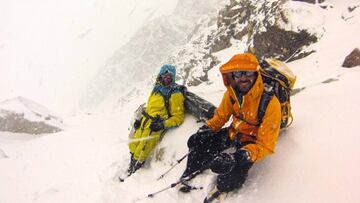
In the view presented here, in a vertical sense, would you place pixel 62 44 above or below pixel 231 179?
below

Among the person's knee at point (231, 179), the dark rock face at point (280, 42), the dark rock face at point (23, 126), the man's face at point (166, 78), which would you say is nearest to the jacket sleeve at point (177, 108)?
the man's face at point (166, 78)

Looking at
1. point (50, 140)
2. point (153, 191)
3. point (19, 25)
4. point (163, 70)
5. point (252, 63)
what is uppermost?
point (252, 63)

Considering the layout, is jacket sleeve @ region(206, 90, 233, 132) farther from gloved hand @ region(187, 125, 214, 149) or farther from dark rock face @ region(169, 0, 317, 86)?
dark rock face @ region(169, 0, 317, 86)

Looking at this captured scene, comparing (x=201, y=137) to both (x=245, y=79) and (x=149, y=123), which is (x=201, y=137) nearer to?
(x=245, y=79)

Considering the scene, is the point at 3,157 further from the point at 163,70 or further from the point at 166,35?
the point at 166,35

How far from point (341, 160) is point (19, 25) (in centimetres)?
12351

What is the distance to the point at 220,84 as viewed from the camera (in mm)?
12859

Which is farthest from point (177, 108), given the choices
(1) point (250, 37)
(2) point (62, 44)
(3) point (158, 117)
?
(2) point (62, 44)

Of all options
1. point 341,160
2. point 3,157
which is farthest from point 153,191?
point 3,157

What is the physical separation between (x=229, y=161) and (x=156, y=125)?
3.02 metres

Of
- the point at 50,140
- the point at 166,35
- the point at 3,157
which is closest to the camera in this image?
the point at 3,157

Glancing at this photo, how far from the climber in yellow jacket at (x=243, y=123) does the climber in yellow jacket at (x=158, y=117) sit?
1.99 meters

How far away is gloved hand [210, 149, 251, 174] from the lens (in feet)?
16.2

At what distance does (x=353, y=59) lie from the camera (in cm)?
862
